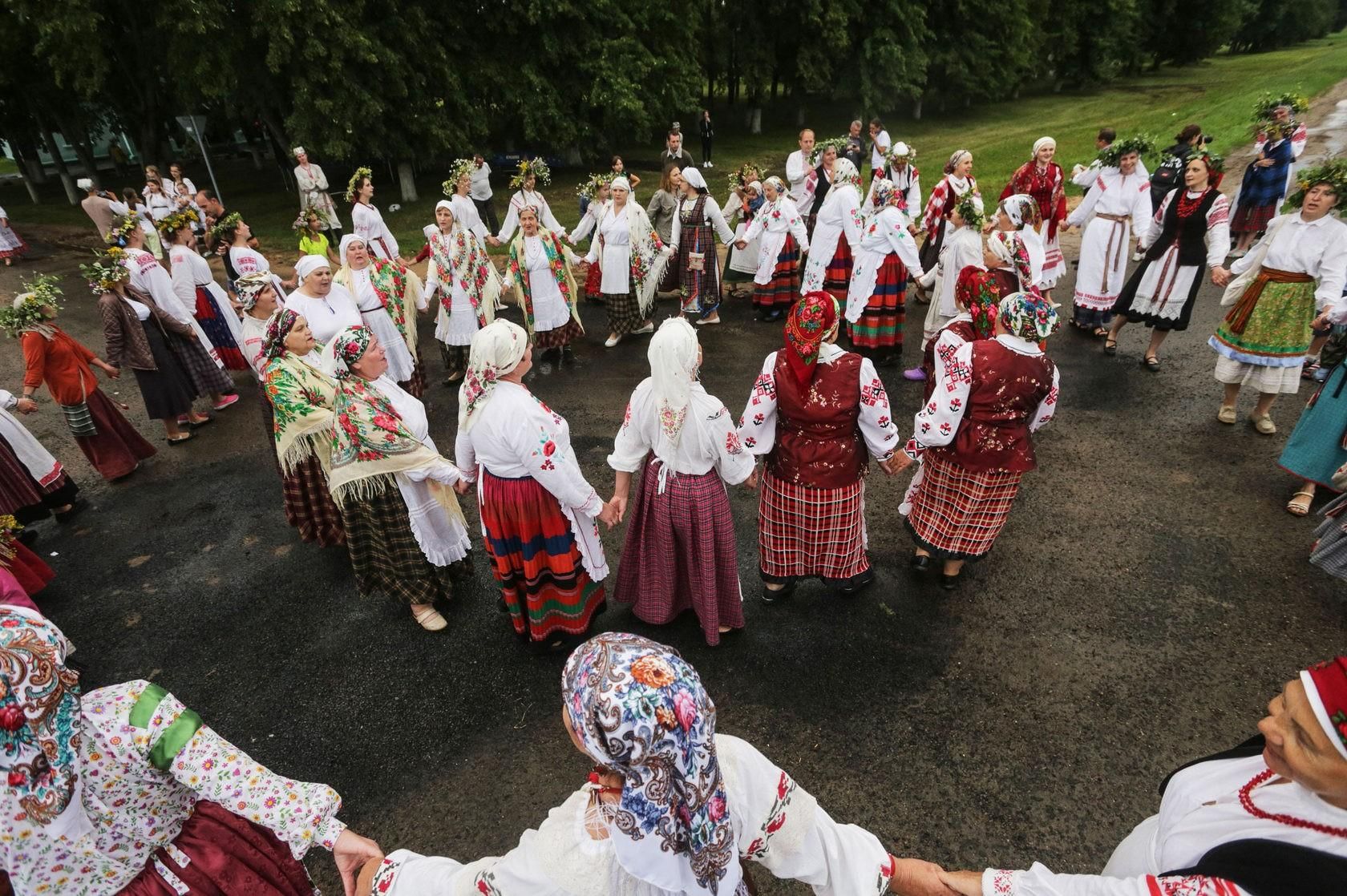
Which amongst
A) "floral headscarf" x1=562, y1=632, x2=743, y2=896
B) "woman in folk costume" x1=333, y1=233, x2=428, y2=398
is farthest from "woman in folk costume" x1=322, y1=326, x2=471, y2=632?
"floral headscarf" x1=562, y1=632, x2=743, y2=896

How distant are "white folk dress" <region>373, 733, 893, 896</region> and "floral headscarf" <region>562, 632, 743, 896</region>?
8 cm

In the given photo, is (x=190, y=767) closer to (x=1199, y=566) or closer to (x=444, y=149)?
(x=1199, y=566)

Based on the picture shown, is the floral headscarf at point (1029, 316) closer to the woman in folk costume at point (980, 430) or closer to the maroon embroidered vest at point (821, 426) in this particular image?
the woman in folk costume at point (980, 430)

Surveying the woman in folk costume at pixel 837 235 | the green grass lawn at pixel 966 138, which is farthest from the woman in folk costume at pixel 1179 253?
the green grass lawn at pixel 966 138

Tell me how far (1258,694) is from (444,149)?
1864 cm

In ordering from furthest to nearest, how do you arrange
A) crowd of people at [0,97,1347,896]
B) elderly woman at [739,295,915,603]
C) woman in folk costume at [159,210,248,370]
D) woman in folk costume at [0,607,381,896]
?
1. woman in folk costume at [159,210,248,370]
2. elderly woman at [739,295,915,603]
3. woman in folk costume at [0,607,381,896]
4. crowd of people at [0,97,1347,896]

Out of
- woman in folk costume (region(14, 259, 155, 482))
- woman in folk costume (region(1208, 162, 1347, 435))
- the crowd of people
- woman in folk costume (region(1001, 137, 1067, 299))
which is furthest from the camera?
woman in folk costume (region(1001, 137, 1067, 299))

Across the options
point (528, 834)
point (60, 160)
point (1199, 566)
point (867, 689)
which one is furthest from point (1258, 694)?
point (60, 160)

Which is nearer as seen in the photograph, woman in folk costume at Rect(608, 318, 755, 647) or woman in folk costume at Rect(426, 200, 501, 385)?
woman in folk costume at Rect(608, 318, 755, 647)

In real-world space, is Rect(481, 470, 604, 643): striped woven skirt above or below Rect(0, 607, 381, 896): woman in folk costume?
below

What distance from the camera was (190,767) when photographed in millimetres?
1784

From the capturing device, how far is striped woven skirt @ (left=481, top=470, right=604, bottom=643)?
3.57 m

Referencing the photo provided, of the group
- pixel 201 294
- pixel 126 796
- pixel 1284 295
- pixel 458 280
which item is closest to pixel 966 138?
pixel 1284 295

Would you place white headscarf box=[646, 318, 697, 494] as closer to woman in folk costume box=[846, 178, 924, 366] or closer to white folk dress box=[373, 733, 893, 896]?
white folk dress box=[373, 733, 893, 896]
